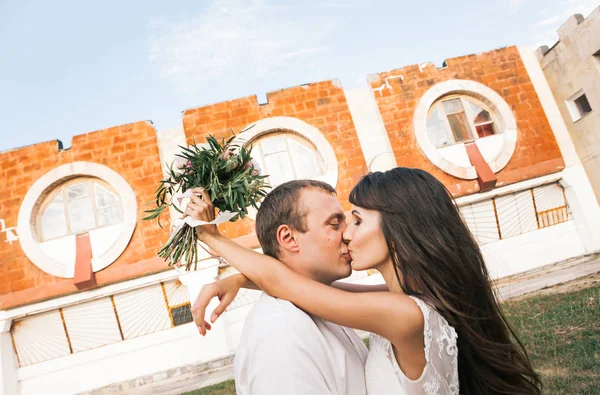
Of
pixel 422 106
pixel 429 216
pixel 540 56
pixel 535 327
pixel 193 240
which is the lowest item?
pixel 535 327

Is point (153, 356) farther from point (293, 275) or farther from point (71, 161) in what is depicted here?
point (293, 275)

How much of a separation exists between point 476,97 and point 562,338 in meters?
10.5

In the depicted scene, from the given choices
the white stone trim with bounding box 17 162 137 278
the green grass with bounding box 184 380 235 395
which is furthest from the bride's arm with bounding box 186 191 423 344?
the white stone trim with bounding box 17 162 137 278

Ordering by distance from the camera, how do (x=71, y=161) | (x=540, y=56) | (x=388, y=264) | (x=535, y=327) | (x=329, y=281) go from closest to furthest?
(x=388, y=264) < (x=329, y=281) < (x=535, y=327) < (x=71, y=161) < (x=540, y=56)

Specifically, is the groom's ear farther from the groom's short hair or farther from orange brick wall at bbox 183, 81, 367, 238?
orange brick wall at bbox 183, 81, 367, 238

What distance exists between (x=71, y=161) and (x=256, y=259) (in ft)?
42.2

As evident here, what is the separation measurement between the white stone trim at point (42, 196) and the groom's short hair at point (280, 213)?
11.0 metres

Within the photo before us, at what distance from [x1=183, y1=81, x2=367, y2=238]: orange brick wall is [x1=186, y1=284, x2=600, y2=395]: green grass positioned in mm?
6094

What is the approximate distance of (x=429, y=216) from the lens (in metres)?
2.18

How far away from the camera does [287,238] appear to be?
2.33 meters

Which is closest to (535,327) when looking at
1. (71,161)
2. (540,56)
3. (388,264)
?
(388,264)

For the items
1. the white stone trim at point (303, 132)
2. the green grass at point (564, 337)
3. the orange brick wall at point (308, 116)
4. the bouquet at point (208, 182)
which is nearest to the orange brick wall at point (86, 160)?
the orange brick wall at point (308, 116)

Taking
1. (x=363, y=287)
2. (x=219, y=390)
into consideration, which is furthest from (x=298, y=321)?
(x=219, y=390)

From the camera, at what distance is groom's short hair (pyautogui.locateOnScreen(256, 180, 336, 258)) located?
2313 mm
